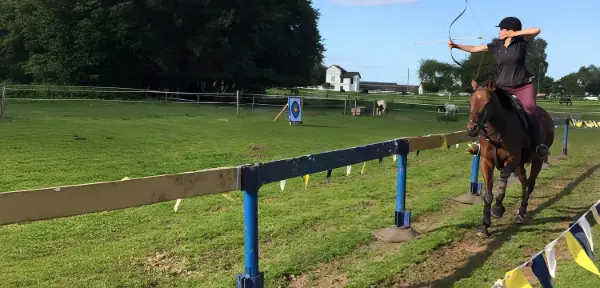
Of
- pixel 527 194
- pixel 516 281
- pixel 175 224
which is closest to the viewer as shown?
pixel 516 281

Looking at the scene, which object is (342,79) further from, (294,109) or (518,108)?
(518,108)

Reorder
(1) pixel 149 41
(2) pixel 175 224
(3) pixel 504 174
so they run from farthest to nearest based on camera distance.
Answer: (1) pixel 149 41
(3) pixel 504 174
(2) pixel 175 224

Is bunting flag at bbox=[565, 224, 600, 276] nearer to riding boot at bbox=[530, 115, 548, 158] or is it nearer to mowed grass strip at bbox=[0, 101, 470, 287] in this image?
mowed grass strip at bbox=[0, 101, 470, 287]

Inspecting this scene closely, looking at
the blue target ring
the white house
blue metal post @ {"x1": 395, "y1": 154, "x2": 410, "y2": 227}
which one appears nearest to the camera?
blue metal post @ {"x1": 395, "y1": 154, "x2": 410, "y2": 227}

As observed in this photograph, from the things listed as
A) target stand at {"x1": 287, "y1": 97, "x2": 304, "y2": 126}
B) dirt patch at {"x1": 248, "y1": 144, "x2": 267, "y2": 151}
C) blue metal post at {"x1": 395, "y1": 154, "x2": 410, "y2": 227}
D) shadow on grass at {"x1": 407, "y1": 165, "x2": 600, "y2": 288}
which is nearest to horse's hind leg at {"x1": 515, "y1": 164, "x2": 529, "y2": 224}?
shadow on grass at {"x1": 407, "y1": 165, "x2": 600, "y2": 288}

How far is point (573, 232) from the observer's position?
375 centimetres

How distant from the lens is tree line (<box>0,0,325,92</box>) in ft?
120

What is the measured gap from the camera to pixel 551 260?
10.4 ft

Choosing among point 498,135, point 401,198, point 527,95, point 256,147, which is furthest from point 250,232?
point 256,147

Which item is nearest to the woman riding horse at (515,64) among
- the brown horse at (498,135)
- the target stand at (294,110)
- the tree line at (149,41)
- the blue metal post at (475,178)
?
the brown horse at (498,135)

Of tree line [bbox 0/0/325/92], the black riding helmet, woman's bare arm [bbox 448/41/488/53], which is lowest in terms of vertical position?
woman's bare arm [bbox 448/41/488/53]

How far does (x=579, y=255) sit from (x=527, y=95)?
364 centimetres

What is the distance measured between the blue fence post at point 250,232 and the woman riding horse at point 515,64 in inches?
172

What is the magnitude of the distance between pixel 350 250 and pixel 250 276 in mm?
2030
